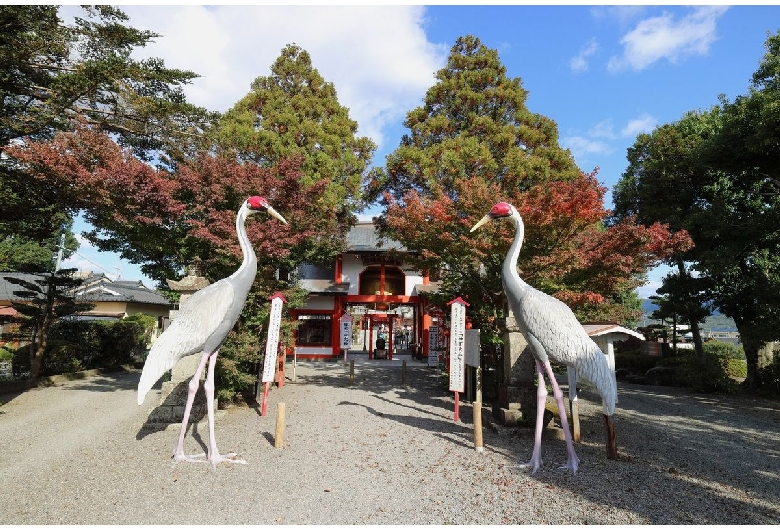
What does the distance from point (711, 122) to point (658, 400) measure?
33.0 feet

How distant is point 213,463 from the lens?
5168mm

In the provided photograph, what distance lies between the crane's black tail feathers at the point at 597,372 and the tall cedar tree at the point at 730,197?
8.63m

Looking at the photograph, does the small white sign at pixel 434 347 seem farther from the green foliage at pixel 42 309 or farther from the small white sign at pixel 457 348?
the green foliage at pixel 42 309

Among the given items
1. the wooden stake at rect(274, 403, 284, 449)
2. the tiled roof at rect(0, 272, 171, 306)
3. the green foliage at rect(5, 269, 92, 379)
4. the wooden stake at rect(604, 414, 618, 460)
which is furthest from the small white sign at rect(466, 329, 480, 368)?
the tiled roof at rect(0, 272, 171, 306)

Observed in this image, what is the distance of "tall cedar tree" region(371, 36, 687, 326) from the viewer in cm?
749

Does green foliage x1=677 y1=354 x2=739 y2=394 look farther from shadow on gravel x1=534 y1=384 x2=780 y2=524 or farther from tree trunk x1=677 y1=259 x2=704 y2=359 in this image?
shadow on gravel x1=534 y1=384 x2=780 y2=524

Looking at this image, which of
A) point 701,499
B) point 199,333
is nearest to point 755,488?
point 701,499

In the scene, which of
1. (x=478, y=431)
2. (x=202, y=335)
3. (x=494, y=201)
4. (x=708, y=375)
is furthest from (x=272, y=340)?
(x=708, y=375)

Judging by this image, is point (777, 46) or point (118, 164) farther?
point (777, 46)

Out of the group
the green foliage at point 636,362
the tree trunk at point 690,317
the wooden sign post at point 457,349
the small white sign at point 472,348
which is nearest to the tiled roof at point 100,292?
the small white sign at point 472,348

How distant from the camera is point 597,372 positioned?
5.07 metres

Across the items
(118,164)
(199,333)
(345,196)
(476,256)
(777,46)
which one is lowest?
(199,333)

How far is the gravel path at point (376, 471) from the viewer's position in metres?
3.96

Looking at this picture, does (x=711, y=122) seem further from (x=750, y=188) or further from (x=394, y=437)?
(x=394, y=437)
